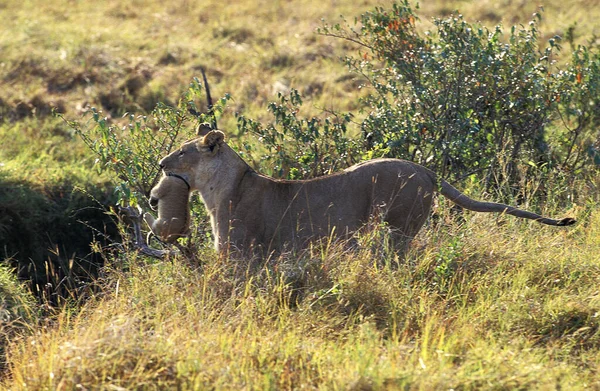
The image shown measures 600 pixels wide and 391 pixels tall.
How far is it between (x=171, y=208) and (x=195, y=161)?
1.24 feet

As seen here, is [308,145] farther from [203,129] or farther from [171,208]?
[171,208]

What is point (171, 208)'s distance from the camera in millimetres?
5988

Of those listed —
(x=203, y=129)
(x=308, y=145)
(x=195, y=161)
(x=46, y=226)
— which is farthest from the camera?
(x=46, y=226)

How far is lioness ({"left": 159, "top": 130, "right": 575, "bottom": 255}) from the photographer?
5914 millimetres

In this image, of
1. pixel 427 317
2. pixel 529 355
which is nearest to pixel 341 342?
pixel 427 317

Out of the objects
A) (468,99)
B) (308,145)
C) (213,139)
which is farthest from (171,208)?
(468,99)

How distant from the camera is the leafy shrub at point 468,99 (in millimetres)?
7531

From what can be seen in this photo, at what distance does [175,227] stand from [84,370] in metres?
2.01

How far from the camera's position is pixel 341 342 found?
4629mm

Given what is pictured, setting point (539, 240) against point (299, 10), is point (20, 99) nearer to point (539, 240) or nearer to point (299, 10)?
point (299, 10)

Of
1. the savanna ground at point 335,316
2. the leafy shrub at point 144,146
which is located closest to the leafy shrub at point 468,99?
the savanna ground at point 335,316

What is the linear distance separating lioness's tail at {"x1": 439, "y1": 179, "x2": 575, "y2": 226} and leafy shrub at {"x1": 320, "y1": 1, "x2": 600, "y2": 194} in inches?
53.1

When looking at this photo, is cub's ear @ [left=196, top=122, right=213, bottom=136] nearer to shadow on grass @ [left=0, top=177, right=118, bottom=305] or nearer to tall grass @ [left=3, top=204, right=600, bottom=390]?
tall grass @ [left=3, top=204, right=600, bottom=390]

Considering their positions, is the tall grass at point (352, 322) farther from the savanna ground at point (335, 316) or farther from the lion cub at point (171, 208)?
the lion cub at point (171, 208)
